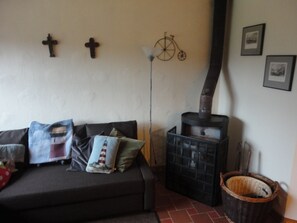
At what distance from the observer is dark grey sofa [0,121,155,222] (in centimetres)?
188

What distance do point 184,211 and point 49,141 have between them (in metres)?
1.62

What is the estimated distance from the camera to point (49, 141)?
7.88 ft

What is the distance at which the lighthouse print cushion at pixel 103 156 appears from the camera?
2170 mm

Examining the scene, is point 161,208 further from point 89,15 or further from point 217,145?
point 89,15

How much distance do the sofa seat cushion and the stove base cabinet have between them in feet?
1.78

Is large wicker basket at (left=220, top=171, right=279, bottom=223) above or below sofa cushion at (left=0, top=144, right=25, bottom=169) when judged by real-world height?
below

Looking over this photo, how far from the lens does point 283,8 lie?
1934mm

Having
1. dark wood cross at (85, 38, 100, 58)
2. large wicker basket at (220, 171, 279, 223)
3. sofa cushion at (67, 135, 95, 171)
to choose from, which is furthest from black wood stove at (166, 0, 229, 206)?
dark wood cross at (85, 38, 100, 58)

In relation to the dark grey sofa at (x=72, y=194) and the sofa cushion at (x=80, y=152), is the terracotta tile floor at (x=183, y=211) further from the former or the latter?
the sofa cushion at (x=80, y=152)

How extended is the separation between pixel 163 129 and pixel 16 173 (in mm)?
1724

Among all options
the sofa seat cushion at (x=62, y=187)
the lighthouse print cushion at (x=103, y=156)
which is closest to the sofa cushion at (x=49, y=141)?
the sofa seat cushion at (x=62, y=187)

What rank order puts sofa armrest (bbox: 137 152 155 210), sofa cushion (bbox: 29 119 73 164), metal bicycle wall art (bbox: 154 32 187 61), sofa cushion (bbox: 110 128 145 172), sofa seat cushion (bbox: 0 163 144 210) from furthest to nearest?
metal bicycle wall art (bbox: 154 32 187 61) < sofa cushion (bbox: 29 119 73 164) < sofa cushion (bbox: 110 128 145 172) < sofa armrest (bbox: 137 152 155 210) < sofa seat cushion (bbox: 0 163 144 210)

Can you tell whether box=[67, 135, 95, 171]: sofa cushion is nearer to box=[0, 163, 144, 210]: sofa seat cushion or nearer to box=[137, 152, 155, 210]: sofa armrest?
box=[0, 163, 144, 210]: sofa seat cushion

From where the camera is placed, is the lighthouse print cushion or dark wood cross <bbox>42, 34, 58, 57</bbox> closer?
the lighthouse print cushion
